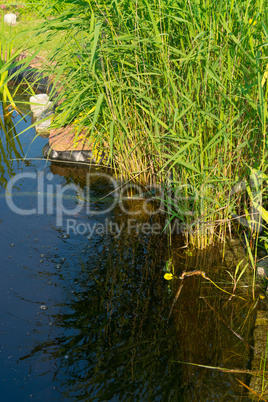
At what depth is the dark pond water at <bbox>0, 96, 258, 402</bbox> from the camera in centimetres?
204

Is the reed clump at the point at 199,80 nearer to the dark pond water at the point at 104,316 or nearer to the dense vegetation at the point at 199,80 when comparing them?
the dense vegetation at the point at 199,80

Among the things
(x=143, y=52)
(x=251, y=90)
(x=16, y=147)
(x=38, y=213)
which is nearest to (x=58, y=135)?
(x=16, y=147)

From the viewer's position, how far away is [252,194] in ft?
8.60

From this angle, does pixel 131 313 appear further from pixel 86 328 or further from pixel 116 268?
pixel 116 268

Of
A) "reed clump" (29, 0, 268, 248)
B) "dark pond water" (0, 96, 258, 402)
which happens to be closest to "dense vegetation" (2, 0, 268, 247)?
A: "reed clump" (29, 0, 268, 248)

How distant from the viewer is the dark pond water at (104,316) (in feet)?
6.70

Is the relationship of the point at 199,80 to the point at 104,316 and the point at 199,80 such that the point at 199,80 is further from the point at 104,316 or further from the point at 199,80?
the point at 104,316

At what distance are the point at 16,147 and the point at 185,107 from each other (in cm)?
288

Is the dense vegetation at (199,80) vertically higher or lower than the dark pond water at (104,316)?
higher

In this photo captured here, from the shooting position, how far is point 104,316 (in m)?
2.48

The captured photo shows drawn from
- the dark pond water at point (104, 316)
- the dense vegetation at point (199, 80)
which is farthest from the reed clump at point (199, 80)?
the dark pond water at point (104, 316)

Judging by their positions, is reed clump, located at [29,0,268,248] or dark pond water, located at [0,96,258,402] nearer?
dark pond water, located at [0,96,258,402]

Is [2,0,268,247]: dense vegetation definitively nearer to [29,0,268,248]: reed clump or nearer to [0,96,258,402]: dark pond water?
[29,0,268,248]: reed clump

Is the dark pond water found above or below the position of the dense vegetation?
below
